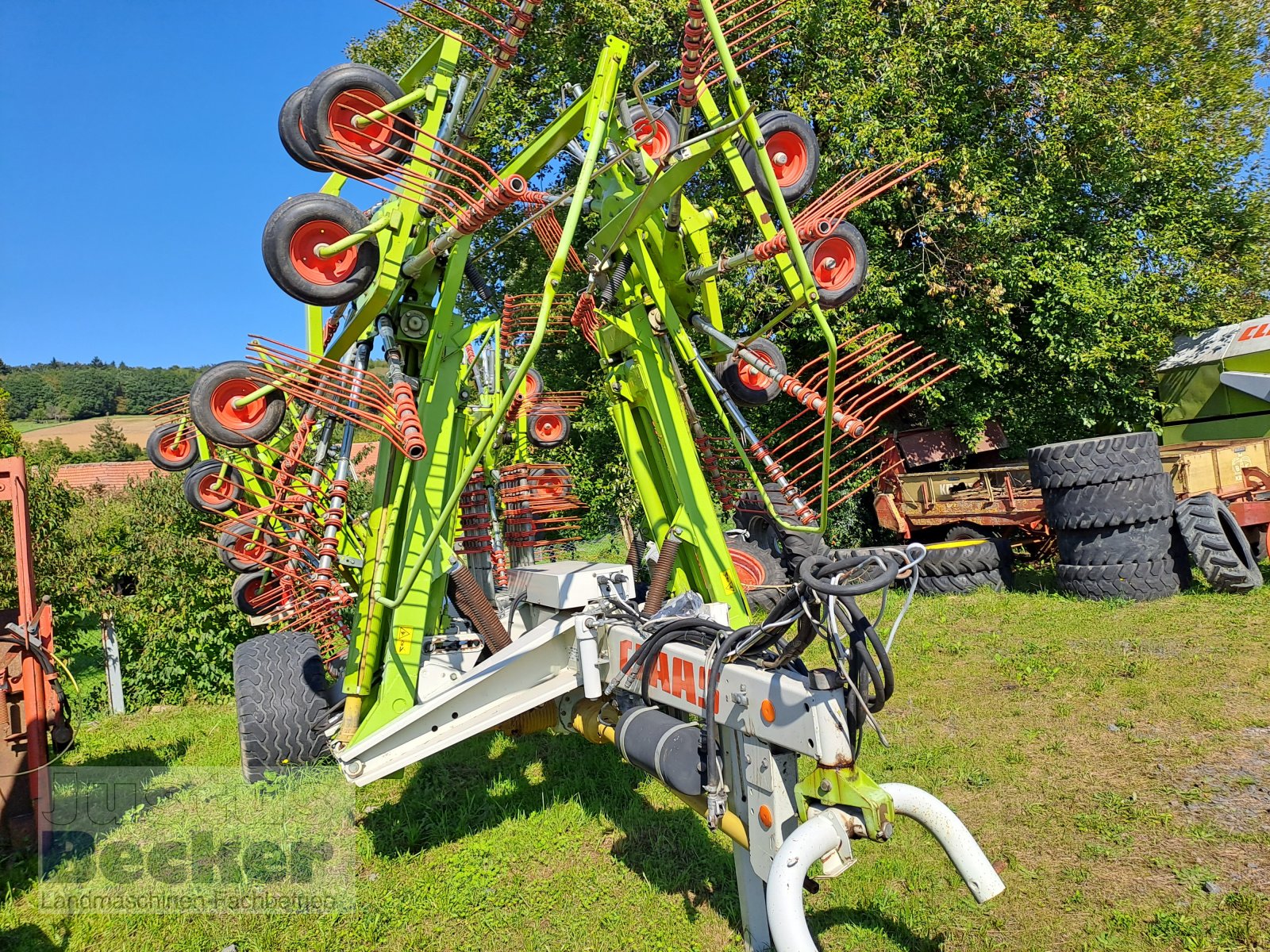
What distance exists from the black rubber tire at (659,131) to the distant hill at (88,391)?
2742 inches

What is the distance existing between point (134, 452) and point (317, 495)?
5130 cm

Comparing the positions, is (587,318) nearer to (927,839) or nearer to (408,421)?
(408,421)

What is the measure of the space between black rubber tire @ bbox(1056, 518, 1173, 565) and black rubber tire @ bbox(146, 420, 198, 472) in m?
8.64

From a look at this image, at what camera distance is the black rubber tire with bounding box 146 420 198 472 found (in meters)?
7.00

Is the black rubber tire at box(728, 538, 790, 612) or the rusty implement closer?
the rusty implement

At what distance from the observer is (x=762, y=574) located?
852 cm

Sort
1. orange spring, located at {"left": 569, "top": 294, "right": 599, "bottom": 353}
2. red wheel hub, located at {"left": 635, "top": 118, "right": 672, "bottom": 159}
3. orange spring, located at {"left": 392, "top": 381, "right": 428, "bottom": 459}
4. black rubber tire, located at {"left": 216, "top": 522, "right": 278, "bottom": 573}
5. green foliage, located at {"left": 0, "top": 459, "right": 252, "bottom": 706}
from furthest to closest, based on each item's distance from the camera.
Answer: green foliage, located at {"left": 0, "top": 459, "right": 252, "bottom": 706}
orange spring, located at {"left": 569, "top": 294, "right": 599, "bottom": 353}
red wheel hub, located at {"left": 635, "top": 118, "right": 672, "bottom": 159}
black rubber tire, located at {"left": 216, "top": 522, "right": 278, "bottom": 573}
orange spring, located at {"left": 392, "top": 381, "right": 428, "bottom": 459}

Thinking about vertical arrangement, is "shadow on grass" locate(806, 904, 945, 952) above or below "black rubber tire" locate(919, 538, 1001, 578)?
below

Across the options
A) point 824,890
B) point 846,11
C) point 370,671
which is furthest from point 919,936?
point 846,11

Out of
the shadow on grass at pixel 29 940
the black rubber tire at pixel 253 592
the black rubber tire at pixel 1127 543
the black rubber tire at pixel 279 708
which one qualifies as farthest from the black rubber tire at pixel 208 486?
the black rubber tire at pixel 1127 543

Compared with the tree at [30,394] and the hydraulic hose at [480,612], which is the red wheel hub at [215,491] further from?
the tree at [30,394]

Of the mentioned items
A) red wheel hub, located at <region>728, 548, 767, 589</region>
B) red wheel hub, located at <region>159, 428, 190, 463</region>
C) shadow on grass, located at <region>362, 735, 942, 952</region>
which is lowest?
shadow on grass, located at <region>362, 735, 942, 952</region>

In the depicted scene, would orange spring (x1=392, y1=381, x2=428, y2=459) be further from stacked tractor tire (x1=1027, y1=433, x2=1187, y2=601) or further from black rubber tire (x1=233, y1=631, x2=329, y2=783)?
stacked tractor tire (x1=1027, y1=433, x2=1187, y2=601)

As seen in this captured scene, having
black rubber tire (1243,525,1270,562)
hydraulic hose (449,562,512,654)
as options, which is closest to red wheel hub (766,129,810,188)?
hydraulic hose (449,562,512,654)
